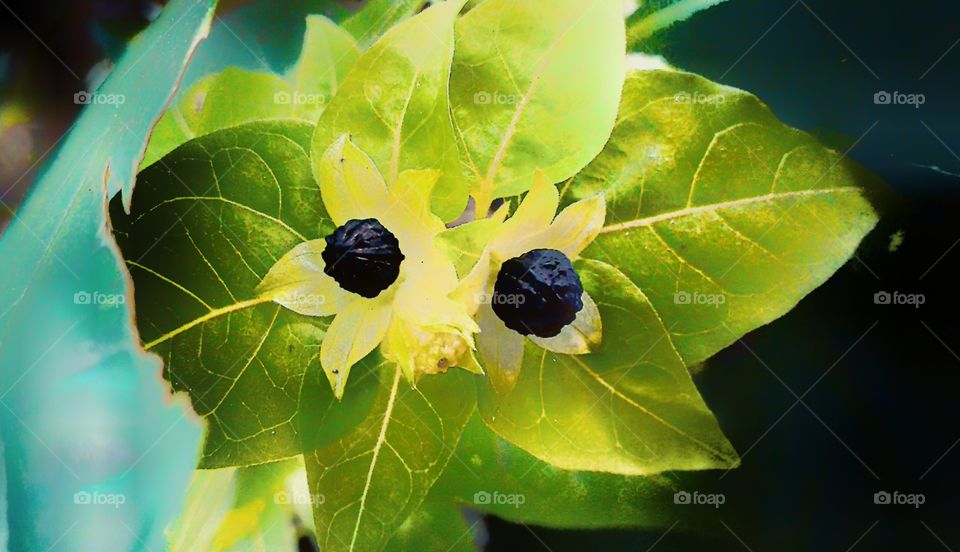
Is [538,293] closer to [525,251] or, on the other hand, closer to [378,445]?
[525,251]

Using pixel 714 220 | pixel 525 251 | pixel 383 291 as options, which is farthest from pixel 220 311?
pixel 714 220

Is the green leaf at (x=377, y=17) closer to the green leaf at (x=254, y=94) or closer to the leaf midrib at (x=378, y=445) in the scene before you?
the green leaf at (x=254, y=94)

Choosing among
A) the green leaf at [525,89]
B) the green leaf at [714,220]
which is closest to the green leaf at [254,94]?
the green leaf at [525,89]

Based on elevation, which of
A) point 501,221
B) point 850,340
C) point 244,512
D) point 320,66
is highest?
point 320,66

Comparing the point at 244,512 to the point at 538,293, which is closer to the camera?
the point at 538,293

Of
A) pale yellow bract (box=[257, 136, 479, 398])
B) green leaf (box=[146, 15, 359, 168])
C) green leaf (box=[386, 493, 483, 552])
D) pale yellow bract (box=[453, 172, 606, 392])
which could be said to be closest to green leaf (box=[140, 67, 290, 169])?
green leaf (box=[146, 15, 359, 168])

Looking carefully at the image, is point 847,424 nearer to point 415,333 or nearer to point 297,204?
point 415,333

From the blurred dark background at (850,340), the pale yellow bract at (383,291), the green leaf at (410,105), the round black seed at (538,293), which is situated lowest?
the blurred dark background at (850,340)
